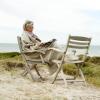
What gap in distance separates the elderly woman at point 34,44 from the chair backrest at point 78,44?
61 centimetres

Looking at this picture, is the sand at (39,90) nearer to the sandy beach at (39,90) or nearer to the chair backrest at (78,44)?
the sandy beach at (39,90)

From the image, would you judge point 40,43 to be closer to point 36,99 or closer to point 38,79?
point 38,79

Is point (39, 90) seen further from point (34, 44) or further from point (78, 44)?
point (34, 44)

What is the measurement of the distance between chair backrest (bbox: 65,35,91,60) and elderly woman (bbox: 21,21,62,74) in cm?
61

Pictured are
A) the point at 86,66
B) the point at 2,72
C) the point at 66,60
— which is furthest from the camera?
the point at 86,66

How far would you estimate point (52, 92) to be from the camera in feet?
32.6

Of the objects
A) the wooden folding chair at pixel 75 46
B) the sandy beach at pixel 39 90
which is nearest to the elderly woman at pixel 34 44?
the wooden folding chair at pixel 75 46

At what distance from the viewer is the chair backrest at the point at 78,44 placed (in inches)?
433

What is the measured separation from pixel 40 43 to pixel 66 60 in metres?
0.99

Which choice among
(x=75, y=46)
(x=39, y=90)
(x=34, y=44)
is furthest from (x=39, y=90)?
(x=34, y=44)

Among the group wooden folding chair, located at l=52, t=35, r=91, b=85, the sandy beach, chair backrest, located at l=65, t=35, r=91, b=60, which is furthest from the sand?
chair backrest, located at l=65, t=35, r=91, b=60

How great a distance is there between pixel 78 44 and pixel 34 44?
4.84 ft

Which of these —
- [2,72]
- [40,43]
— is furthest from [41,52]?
[2,72]

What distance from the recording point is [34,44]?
1215cm
